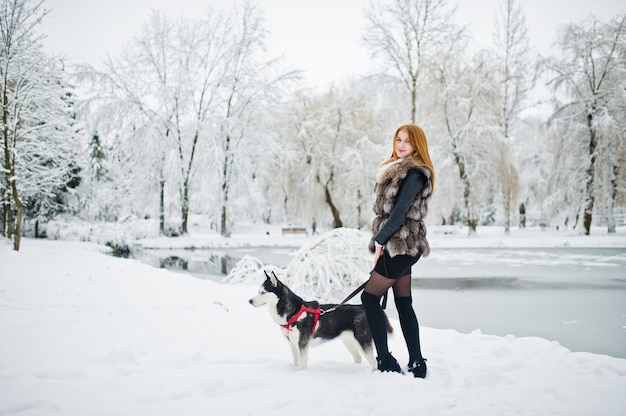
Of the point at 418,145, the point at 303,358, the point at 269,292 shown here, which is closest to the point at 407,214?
the point at 418,145

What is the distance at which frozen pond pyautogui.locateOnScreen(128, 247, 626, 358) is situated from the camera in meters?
4.70

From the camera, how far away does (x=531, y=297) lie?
22.4 feet

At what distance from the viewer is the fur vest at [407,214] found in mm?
2729

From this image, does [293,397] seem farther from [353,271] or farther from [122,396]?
[353,271]

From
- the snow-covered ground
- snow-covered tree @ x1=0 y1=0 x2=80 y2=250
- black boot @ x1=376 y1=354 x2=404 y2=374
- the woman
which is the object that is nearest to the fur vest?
the woman

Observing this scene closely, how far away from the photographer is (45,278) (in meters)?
6.44

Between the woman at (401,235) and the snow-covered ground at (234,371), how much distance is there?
259 millimetres

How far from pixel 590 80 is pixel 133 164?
25.3 metres

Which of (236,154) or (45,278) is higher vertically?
(236,154)

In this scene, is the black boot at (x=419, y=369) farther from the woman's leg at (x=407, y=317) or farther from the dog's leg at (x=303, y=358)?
the dog's leg at (x=303, y=358)

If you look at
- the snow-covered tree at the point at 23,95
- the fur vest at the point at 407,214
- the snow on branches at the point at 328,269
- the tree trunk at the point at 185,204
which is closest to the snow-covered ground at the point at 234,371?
the fur vest at the point at 407,214

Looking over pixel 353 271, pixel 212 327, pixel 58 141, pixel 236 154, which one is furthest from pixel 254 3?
pixel 212 327

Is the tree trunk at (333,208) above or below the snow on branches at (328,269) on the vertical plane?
above

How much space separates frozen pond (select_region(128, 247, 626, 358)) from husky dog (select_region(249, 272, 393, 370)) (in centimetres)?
248
